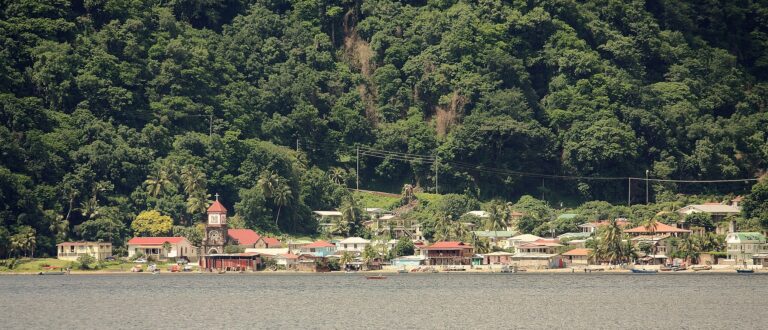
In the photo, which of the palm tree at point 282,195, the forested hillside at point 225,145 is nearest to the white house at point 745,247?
the forested hillside at point 225,145

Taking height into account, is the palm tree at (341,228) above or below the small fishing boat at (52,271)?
above

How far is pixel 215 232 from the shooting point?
170 meters

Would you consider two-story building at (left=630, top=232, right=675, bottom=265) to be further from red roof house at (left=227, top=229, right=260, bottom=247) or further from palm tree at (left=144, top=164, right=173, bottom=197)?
palm tree at (left=144, top=164, right=173, bottom=197)

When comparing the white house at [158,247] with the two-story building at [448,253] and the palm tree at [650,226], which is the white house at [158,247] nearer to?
the two-story building at [448,253]

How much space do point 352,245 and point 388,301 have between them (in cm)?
4369

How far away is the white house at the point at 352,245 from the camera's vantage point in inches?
6777

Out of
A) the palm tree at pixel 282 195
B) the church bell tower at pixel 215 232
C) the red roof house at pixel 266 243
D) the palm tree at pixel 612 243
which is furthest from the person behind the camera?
the palm tree at pixel 282 195

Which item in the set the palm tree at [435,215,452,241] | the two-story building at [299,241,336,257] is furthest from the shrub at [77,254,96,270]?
the palm tree at [435,215,452,241]

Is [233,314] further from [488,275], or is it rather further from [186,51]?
[186,51]

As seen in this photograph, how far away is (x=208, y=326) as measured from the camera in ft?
356

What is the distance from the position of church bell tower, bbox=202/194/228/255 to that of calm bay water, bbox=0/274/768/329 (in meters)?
6.88

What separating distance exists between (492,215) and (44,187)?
4592 cm

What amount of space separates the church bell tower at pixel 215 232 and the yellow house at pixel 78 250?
10.3 m

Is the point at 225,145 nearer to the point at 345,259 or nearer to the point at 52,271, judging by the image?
the point at 345,259
